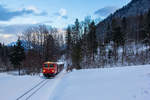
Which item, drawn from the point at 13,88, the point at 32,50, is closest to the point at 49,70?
the point at 13,88

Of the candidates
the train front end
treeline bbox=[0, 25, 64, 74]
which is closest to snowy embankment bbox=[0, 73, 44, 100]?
the train front end

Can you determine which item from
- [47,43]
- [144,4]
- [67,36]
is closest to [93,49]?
[47,43]

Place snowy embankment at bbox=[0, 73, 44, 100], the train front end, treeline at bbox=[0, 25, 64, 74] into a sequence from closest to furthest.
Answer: snowy embankment at bbox=[0, 73, 44, 100]
the train front end
treeline at bbox=[0, 25, 64, 74]

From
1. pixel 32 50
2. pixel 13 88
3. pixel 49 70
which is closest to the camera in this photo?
pixel 13 88

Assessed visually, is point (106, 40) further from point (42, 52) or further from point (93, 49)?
point (42, 52)

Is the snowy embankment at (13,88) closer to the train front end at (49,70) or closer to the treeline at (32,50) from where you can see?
the train front end at (49,70)

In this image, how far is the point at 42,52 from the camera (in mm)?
46844

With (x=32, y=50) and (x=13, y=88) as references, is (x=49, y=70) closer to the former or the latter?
(x=13, y=88)

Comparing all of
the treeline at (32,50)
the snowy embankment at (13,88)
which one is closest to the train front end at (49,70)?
the snowy embankment at (13,88)

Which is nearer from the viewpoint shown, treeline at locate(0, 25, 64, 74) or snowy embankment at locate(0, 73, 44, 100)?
snowy embankment at locate(0, 73, 44, 100)

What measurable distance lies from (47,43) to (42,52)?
390 cm

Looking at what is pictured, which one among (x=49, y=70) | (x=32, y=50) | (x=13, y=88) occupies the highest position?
(x=32, y=50)

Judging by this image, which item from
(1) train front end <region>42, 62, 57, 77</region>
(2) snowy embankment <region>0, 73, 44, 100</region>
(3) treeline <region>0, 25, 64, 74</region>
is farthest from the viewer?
(3) treeline <region>0, 25, 64, 74</region>

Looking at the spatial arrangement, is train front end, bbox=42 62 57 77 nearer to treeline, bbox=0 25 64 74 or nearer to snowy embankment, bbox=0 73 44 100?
snowy embankment, bbox=0 73 44 100
